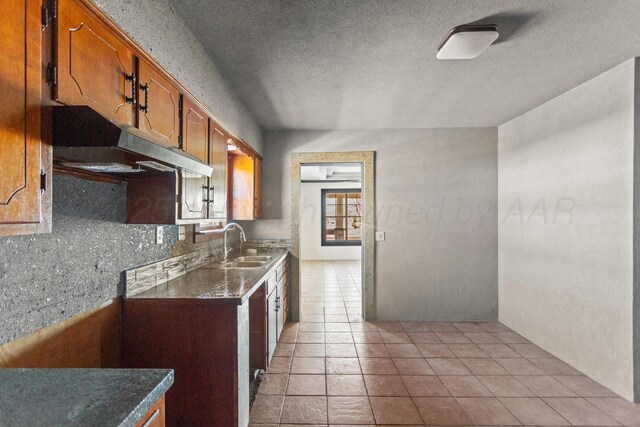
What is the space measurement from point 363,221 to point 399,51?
7.52ft

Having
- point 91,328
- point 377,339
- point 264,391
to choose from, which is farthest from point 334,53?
point 377,339

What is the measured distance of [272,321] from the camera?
288cm

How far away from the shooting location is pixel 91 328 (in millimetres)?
1539

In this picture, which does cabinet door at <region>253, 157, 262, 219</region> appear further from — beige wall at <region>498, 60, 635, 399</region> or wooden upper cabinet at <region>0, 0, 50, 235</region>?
beige wall at <region>498, 60, 635, 399</region>

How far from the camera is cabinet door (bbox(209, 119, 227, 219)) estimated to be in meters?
2.37

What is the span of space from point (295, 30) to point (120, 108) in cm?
115

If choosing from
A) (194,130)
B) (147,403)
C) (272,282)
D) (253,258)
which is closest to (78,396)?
(147,403)

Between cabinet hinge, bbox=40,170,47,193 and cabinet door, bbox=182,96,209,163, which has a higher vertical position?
cabinet door, bbox=182,96,209,163

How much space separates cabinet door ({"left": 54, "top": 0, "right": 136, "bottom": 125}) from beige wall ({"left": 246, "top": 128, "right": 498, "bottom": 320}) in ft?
10.5

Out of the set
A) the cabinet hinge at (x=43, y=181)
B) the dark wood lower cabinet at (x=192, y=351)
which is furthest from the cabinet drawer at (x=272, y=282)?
the cabinet hinge at (x=43, y=181)

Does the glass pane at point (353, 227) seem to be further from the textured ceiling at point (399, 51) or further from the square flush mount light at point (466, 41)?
the square flush mount light at point (466, 41)

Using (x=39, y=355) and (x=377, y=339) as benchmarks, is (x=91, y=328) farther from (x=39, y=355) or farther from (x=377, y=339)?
(x=377, y=339)

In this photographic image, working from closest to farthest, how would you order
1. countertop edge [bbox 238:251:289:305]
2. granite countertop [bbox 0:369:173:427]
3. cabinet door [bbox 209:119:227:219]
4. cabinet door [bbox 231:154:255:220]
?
granite countertop [bbox 0:369:173:427], countertop edge [bbox 238:251:289:305], cabinet door [bbox 209:119:227:219], cabinet door [bbox 231:154:255:220]

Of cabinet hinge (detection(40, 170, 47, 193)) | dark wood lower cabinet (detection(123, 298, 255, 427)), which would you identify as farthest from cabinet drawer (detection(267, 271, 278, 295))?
cabinet hinge (detection(40, 170, 47, 193))
